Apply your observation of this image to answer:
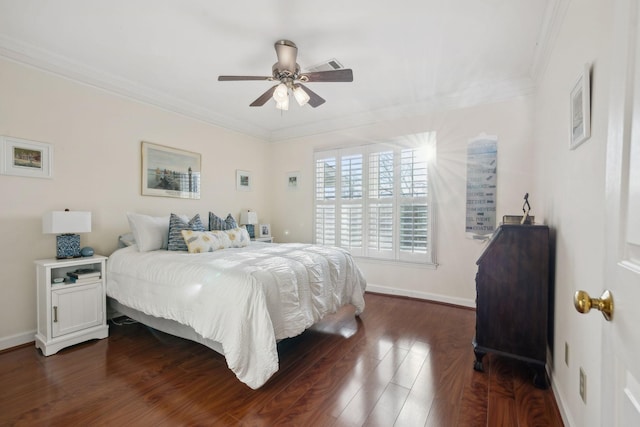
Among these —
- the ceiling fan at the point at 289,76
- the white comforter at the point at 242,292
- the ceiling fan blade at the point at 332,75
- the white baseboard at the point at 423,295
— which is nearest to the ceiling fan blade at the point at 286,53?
the ceiling fan at the point at 289,76

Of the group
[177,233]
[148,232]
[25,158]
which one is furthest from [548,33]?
[25,158]

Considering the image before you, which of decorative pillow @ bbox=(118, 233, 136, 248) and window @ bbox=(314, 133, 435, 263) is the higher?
window @ bbox=(314, 133, 435, 263)

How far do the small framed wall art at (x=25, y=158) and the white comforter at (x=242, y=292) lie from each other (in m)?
1.00

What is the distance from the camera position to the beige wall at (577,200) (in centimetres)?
125

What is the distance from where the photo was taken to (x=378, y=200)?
4105 mm

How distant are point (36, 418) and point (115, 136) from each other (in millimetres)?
2644

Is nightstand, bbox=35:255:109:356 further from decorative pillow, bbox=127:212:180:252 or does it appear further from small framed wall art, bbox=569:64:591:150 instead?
small framed wall art, bbox=569:64:591:150

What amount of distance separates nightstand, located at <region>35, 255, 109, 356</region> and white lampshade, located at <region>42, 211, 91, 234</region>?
271 mm

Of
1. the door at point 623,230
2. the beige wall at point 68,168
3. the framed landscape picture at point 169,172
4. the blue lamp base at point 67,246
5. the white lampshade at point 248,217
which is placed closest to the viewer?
the door at point 623,230

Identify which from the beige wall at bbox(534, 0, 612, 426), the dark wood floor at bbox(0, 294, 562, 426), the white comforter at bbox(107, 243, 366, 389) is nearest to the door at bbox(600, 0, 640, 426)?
the beige wall at bbox(534, 0, 612, 426)

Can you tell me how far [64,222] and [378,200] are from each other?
11.4 feet

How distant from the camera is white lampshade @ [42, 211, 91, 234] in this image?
247 centimetres

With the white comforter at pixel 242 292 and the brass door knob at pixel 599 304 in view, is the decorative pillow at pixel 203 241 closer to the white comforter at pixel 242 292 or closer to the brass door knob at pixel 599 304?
the white comforter at pixel 242 292

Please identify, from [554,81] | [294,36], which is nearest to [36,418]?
[294,36]
